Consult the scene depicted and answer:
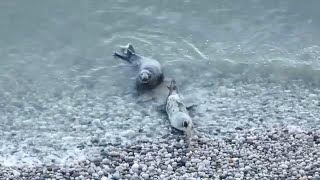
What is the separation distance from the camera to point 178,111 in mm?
10195

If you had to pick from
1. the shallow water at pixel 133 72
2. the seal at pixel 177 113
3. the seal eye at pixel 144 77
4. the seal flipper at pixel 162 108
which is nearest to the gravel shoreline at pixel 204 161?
the seal at pixel 177 113

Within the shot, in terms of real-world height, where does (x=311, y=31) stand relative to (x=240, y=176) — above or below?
above

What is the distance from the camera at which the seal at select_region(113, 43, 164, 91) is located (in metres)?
11.0

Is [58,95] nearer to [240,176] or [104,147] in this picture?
[104,147]

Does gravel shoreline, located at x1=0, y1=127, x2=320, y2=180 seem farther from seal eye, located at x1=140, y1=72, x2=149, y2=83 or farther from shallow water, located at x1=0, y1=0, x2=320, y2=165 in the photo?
seal eye, located at x1=140, y1=72, x2=149, y2=83

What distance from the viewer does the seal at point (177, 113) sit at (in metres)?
9.94

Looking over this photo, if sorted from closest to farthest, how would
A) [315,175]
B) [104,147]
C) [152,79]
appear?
[315,175]
[104,147]
[152,79]

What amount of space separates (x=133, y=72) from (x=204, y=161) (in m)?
3.14

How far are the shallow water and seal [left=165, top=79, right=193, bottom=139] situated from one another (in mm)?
207

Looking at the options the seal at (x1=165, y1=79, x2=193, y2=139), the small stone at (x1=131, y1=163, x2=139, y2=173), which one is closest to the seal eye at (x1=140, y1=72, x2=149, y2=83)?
the seal at (x1=165, y1=79, x2=193, y2=139)

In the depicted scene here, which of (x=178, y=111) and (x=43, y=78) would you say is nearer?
(x=178, y=111)

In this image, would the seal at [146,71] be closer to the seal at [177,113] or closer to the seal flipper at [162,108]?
the seal at [177,113]

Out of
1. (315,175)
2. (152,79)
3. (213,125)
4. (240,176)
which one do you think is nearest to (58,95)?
(152,79)

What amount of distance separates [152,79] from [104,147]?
1.81 metres
